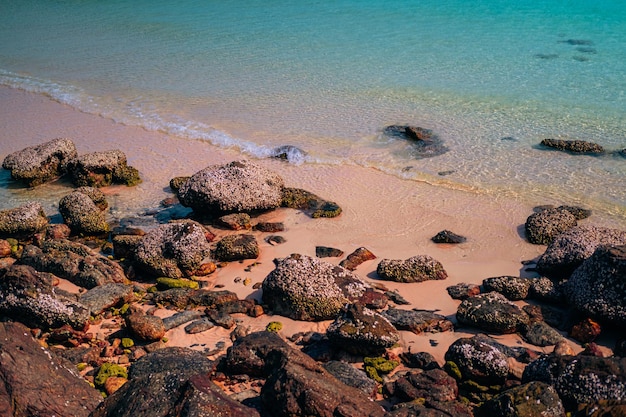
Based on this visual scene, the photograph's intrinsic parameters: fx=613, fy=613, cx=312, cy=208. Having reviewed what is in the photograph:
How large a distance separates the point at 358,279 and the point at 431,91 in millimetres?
14636

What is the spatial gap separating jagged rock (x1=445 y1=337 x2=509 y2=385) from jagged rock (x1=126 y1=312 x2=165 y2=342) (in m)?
4.48

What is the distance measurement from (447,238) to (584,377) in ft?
19.0

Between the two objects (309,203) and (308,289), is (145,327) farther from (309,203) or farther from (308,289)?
(309,203)

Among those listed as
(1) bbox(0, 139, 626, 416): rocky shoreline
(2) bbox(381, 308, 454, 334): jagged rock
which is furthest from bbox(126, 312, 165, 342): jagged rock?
(2) bbox(381, 308, 454, 334): jagged rock

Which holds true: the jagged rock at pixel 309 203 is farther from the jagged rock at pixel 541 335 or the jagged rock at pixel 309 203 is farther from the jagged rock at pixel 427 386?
the jagged rock at pixel 427 386

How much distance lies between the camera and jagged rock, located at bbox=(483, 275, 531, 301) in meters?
10.9

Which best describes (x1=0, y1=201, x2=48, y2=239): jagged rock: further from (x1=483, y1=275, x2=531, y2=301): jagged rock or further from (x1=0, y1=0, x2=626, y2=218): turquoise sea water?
(x1=483, y1=275, x2=531, y2=301): jagged rock

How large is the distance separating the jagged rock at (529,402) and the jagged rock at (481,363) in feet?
2.87

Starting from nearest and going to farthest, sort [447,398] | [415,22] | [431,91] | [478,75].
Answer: [447,398]
[431,91]
[478,75]
[415,22]

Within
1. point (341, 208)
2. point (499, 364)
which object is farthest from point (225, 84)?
point (499, 364)

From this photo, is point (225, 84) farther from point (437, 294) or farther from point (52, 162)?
point (437, 294)

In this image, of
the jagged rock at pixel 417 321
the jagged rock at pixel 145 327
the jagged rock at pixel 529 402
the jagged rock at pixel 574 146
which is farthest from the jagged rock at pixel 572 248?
the jagged rock at pixel 145 327

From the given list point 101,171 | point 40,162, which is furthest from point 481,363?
point 40,162

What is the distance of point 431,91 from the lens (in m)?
23.9
